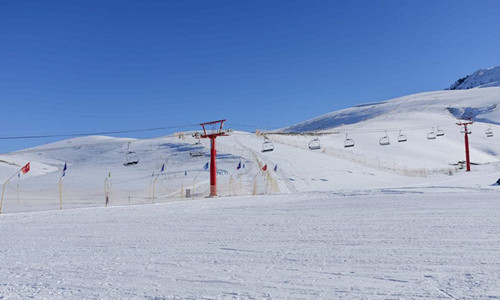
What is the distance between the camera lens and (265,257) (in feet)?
Answer: 24.1

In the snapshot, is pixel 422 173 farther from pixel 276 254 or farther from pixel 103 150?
pixel 103 150

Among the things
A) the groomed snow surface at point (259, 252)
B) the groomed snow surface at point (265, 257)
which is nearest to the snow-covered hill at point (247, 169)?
the groomed snow surface at point (259, 252)

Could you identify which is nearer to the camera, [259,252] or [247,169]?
[259,252]

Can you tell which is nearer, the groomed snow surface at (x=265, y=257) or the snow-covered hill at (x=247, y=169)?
the groomed snow surface at (x=265, y=257)

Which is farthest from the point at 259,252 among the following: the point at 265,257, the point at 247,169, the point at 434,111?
the point at 434,111

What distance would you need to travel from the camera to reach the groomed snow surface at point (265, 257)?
5484 millimetres

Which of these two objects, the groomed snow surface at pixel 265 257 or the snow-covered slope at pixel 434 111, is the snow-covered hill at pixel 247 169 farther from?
the snow-covered slope at pixel 434 111

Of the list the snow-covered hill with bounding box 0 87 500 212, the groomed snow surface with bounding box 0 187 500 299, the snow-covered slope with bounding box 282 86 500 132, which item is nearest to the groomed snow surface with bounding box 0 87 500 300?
the groomed snow surface with bounding box 0 187 500 299

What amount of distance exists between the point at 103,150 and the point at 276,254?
52537mm

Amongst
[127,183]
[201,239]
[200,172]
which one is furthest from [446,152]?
[201,239]

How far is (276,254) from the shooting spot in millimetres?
7543

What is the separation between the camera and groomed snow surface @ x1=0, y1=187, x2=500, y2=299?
548 centimetres

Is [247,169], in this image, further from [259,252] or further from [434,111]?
[434,111]

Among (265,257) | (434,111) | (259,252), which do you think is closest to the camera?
(265,257)
